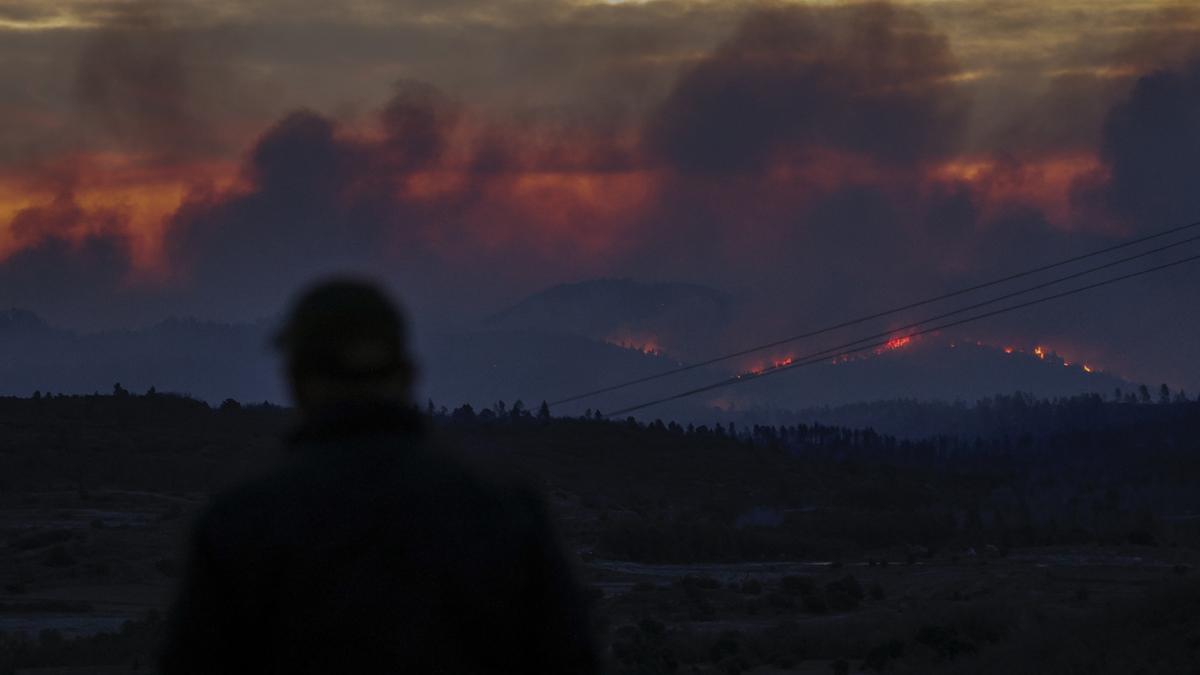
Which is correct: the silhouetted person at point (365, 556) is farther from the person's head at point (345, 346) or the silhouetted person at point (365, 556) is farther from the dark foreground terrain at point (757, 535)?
the dark foreground terrain at point (757, 535)

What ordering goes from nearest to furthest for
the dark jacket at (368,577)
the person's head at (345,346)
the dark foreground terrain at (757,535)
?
the dark jacket at (368,577) < the person's head at (345,346) < the dark foreground terrain at (757,535)

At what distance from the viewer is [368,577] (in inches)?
145

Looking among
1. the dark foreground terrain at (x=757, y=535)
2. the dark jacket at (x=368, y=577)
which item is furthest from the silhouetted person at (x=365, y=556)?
the dark foreground terrain at (x=757, y=535)

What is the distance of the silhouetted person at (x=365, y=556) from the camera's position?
3.68 m

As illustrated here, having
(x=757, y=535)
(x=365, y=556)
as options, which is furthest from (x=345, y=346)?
(x=757, y=535)

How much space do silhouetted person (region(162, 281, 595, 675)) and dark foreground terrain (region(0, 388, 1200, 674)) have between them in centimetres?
19

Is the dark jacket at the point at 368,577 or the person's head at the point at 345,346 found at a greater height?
the person's head at the point at 345,346

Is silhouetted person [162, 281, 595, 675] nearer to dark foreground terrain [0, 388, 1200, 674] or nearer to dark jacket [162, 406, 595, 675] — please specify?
dark jacket [162, 406, 595, 675]

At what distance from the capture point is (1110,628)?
16859 mm

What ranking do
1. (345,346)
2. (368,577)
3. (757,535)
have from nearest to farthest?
(368,577) < (345,346) < (757,535)

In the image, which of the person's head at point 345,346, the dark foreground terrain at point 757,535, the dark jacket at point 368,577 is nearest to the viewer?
the dark jacket at point 368,577

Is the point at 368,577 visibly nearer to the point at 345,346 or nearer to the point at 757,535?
the point at 345,346

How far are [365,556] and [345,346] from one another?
51cm

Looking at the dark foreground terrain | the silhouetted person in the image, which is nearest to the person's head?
the silhouetted person
